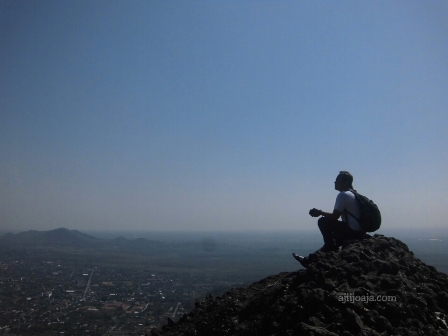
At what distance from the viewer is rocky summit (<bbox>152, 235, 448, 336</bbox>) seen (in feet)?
12.0

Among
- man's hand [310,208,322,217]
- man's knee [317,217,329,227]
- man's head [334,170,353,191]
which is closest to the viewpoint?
man's hand [310,208,322,217]

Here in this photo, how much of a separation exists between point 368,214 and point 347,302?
2244mm

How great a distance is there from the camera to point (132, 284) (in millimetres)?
38344

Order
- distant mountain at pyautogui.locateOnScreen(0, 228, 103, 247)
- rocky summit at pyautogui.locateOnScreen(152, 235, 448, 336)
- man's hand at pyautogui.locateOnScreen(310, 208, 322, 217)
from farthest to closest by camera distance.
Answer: distant mountain at pyautogui.locateOnScreen(0, 228, 103, 247)
man's hand at pyautogui.locateOnScreen(310, 208, 322, 217)
rocky summit at pyautogui.locateOnScreen(152, 235, 448, 336)

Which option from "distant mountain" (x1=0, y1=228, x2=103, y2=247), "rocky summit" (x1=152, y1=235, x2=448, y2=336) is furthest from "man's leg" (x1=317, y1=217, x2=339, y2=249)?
"distant mountain" (x1=0, y1=228, x2=103, y2=247)

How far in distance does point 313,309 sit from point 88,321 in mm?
20666

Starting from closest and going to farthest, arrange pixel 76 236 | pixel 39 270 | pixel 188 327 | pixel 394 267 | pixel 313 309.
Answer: pixel 313 309 < pixel 394 267 < pixel 188 327 < pixel 39 270 < pixel 76 236

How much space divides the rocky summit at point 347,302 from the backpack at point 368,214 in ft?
0.91

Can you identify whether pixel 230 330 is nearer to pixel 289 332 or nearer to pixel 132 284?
pixel 289 332

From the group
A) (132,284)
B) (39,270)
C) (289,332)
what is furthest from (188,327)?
(39,270)

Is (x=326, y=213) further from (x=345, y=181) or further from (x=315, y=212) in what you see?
(x=345, y=181)

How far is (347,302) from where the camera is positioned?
3.90 metres

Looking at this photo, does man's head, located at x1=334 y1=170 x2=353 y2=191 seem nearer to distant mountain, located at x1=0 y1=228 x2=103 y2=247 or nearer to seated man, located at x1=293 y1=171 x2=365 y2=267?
seated man, located at x1=293 y1=171 x2=365 y2=267

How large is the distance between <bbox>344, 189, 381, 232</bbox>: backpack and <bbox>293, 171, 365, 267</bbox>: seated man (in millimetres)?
64
